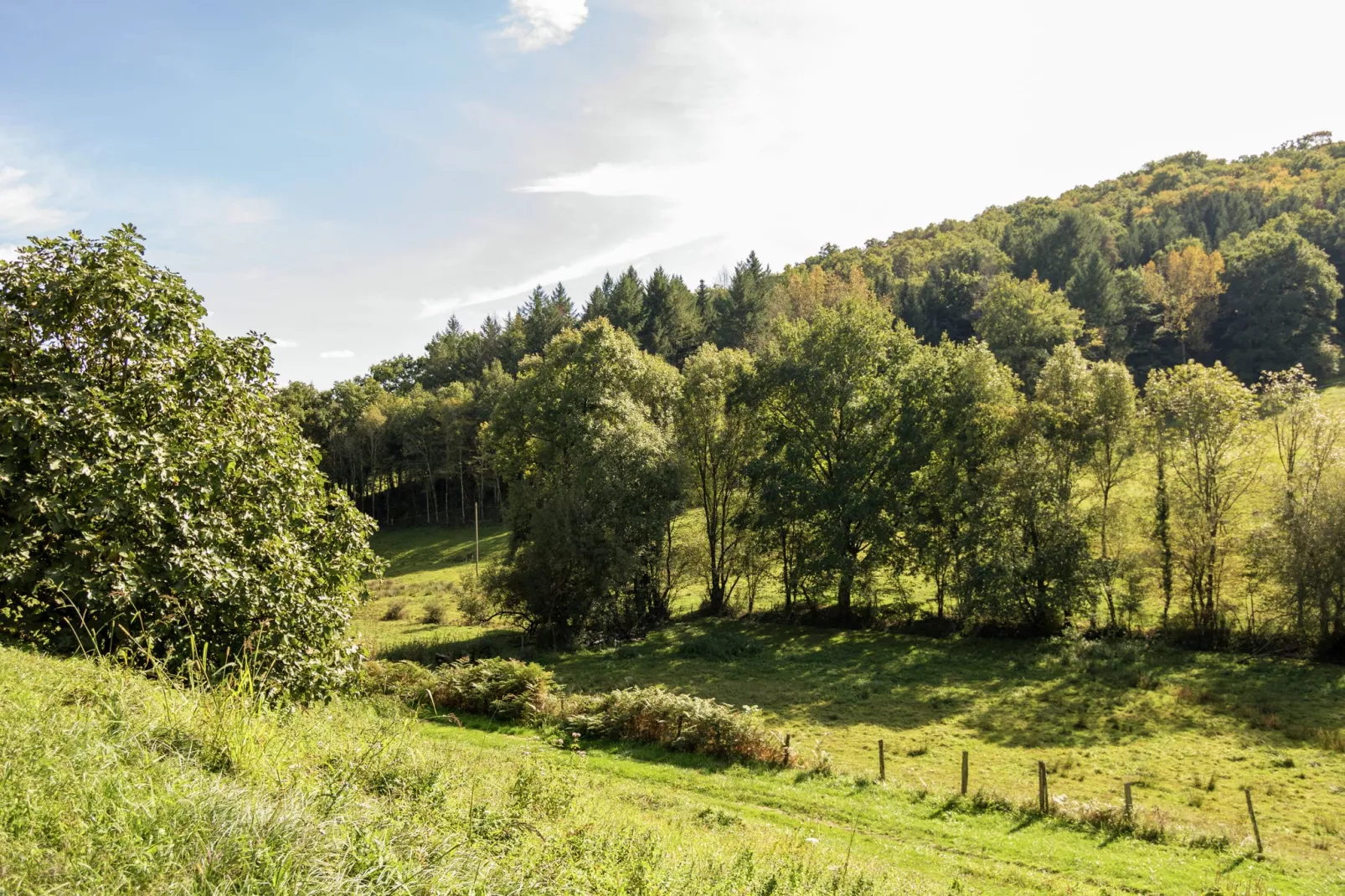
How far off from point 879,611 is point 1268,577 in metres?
17.8

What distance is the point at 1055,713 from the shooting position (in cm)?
2477

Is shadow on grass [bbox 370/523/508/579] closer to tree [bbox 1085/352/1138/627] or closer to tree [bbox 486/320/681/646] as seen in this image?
tree [bbox 486/320/681/646]

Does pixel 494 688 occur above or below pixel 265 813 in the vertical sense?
below

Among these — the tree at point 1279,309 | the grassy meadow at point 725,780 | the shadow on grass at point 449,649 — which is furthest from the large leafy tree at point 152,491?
the tree at point 1279,309

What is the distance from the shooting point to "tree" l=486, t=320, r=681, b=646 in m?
33.7

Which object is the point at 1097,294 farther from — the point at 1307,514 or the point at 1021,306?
the point at 1307,514

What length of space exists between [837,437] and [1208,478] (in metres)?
18.1

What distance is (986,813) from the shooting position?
16.1m

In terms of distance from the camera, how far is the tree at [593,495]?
3369cm

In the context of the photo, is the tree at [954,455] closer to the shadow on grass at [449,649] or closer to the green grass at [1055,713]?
the green grass at [1055,713]

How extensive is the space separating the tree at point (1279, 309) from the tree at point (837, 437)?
62.5 meters

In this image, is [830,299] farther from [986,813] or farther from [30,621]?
[30,621]

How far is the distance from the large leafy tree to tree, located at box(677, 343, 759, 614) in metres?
32.7

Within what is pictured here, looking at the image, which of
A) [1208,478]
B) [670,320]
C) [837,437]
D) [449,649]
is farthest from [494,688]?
[670,320]
